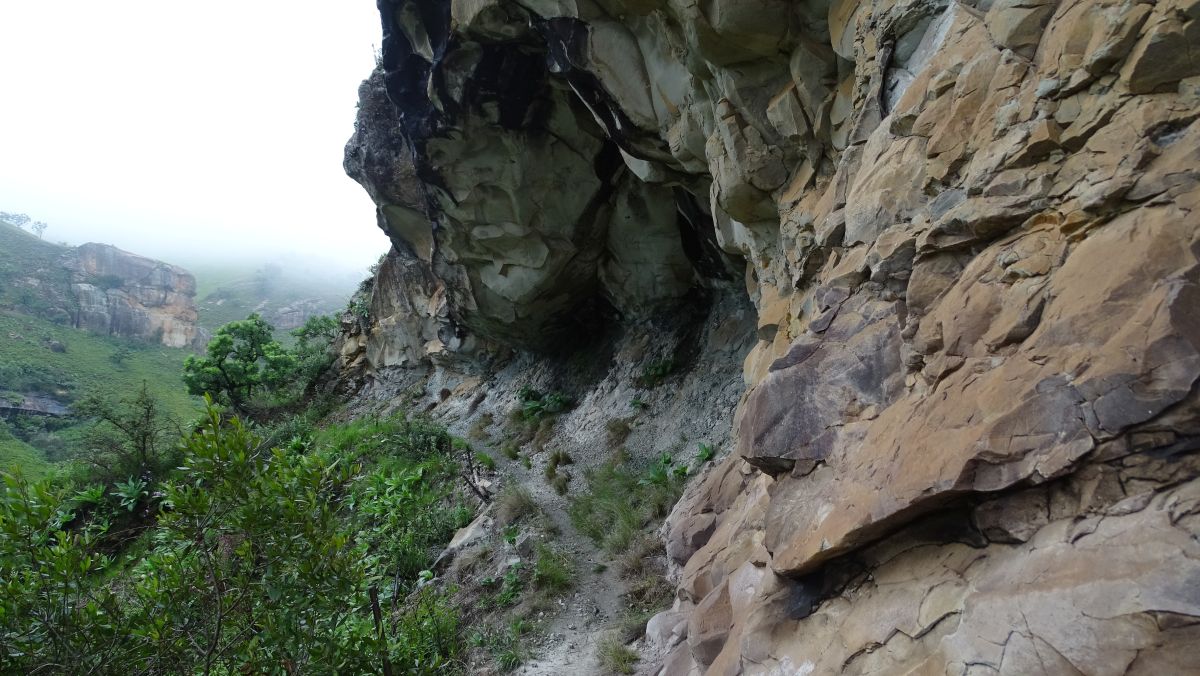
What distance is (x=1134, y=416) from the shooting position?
6.89 feet

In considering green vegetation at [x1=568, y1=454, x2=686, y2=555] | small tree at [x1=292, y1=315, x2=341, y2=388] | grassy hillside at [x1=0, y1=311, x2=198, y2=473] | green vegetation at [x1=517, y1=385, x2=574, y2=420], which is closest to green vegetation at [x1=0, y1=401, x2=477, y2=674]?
green vegetation at [x1=568, y1=454, x2=686, y2=555]

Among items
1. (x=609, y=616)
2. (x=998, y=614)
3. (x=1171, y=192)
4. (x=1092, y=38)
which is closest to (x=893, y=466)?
(x=998, y=614)

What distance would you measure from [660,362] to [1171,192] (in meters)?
12.3

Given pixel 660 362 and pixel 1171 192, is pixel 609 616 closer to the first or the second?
pixel 1171 192

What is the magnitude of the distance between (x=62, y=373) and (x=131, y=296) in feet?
85.5

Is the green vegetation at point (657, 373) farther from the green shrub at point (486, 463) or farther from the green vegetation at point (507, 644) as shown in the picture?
the green vegetation at point (507, 644)

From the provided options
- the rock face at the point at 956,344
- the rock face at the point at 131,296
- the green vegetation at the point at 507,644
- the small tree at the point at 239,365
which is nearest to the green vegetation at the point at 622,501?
the rock face at the point at 956,344

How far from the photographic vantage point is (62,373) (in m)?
43.5

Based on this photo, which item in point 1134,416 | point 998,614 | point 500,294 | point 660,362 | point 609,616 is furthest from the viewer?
point 500,294

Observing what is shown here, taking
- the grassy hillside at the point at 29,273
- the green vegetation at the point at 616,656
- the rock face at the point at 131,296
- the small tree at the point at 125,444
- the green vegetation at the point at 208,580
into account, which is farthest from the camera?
the rock face at the point at 131,296

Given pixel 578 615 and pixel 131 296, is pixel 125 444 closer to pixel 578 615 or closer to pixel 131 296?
pixel 578 615

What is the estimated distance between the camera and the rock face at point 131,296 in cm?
5788

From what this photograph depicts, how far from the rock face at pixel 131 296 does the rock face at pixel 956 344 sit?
236ft

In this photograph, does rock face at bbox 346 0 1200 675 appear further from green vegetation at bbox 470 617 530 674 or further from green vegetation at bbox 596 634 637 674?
green vegetation at bbox 470 617 530 674
